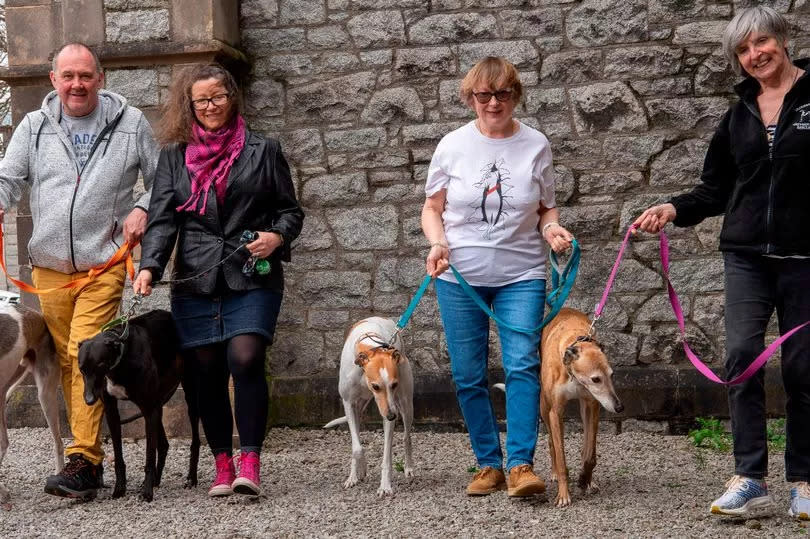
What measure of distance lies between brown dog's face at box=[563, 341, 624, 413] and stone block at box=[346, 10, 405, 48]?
3.15 m

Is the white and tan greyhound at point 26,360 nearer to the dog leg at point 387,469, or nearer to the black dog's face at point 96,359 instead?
the black dog's face at point 96,359

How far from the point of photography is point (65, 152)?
5.25 m

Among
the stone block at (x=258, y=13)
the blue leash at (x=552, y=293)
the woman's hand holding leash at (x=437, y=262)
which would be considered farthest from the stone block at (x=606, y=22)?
the woman's hand holding leash at (x=437, y=262)

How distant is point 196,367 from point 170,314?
1.15 feet

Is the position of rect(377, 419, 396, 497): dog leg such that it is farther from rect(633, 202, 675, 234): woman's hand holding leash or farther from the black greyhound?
rect(633, 202, 675, 234): woman's hand holding leash

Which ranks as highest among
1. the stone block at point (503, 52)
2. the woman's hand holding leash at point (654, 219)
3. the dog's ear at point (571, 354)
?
the stone block at point (503, 52)

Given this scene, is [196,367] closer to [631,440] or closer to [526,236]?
[526,236]

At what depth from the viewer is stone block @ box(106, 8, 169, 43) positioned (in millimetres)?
6719

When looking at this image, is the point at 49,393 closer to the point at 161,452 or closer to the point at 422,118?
the point at 161,452

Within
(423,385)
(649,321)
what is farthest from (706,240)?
(423,385)

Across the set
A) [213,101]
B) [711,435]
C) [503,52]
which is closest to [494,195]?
[213,101]

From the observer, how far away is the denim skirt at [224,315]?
5055 mm

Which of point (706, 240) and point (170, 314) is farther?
point (706, 240)

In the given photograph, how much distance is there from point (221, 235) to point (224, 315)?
1.24 feet
